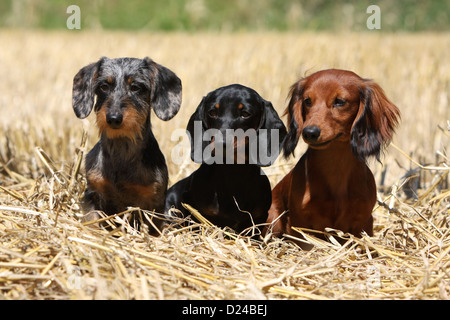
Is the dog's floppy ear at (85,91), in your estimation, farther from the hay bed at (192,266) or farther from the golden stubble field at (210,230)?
the hay bed at (192,266)

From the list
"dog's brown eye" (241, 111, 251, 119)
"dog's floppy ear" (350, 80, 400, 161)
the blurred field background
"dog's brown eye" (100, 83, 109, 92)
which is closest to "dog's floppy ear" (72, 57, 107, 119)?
"dog's brown eye" (100, 83, 109, 92)

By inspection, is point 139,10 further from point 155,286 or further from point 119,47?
point 155,286

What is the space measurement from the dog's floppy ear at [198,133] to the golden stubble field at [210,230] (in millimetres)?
549

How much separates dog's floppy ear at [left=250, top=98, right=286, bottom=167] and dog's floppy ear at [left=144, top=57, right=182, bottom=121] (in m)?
0.63

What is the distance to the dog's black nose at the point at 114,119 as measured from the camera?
12.9ft

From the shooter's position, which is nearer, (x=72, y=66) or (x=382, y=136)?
(x=382, y=136)

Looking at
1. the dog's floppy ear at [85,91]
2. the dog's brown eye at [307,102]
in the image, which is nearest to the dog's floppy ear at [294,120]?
the dog's brown eye at [307,102]

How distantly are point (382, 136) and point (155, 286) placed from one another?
76.5 inches

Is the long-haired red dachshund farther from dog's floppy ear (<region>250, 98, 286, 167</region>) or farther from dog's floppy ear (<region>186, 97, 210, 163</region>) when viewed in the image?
dog's floppy ear (<region>186, 97, 210, 163</region>)

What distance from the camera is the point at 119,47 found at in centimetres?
1166

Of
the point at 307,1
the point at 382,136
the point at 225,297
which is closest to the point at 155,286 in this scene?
the point at 225,297

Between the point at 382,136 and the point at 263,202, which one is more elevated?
the point at 382,136

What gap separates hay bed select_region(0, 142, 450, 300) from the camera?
3.08 m

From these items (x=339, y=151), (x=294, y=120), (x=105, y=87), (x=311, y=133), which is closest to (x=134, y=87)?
(x=105, y=87)
